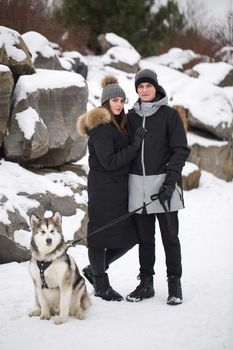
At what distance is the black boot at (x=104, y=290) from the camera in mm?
4219

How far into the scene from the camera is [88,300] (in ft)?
13.0

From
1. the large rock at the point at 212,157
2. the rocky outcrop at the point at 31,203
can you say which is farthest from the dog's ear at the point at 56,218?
the large rock at the point at 212,157

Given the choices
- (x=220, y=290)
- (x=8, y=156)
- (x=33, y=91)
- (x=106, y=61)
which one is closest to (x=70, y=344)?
(x=220, y=290)

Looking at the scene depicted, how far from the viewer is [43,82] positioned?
6727 millimetres

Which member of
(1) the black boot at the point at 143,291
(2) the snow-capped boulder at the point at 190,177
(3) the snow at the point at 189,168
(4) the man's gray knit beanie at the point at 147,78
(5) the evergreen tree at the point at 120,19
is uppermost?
(5) the evergreen tree at the point at 120,19

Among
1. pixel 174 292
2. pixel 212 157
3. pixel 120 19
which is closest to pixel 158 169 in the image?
pixel 174 292

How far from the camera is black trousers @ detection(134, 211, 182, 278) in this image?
4105 mm

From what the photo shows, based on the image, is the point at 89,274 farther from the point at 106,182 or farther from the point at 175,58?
the point at 175,58

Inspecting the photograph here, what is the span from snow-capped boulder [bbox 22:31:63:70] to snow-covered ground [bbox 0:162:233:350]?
361cm

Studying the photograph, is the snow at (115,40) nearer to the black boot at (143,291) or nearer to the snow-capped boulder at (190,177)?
the snow-capped boulder at (190,177)

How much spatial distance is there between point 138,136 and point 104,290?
4.86ft

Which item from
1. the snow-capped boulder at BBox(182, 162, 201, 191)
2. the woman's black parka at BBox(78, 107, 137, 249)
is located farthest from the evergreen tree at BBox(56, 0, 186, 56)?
the woman's black parka at BBox(78, 107, 137, 249)

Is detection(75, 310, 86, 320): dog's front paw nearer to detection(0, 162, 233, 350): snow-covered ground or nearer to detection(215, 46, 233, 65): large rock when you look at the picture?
detection(0, 162, 233, 350): snow-covered ground

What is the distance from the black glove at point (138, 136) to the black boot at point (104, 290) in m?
1.28
